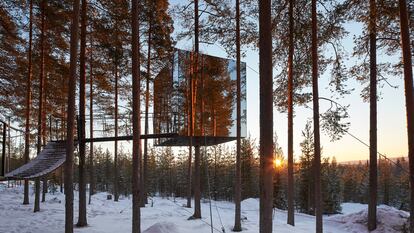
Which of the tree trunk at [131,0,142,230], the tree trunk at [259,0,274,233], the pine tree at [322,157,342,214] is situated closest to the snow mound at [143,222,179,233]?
the tree trunk at [131,0,142,230]

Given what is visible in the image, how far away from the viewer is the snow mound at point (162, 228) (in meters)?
10.0

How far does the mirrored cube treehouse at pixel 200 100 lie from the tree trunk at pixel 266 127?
25.0 ft

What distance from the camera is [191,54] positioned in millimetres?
13891

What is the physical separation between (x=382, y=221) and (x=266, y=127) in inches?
395

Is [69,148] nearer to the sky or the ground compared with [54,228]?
nearer to the sky

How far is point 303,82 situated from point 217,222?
19.1 ft

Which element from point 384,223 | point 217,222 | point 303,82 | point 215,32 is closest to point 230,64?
point 215,32

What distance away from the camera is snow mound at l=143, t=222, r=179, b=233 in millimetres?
10023

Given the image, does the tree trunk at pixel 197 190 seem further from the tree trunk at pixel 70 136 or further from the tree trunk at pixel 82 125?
the tree trunk at pixel 70 136

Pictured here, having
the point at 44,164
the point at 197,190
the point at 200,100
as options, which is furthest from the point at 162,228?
the point at 200,100

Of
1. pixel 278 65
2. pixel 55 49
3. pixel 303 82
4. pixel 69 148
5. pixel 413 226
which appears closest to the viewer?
pixel 413 226

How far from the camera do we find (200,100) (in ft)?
48.1

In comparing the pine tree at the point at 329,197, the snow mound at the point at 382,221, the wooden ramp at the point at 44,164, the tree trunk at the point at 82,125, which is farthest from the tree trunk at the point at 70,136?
the pine tree at the point at 329,197

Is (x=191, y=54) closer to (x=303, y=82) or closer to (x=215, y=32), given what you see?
(x=215, y=32)
